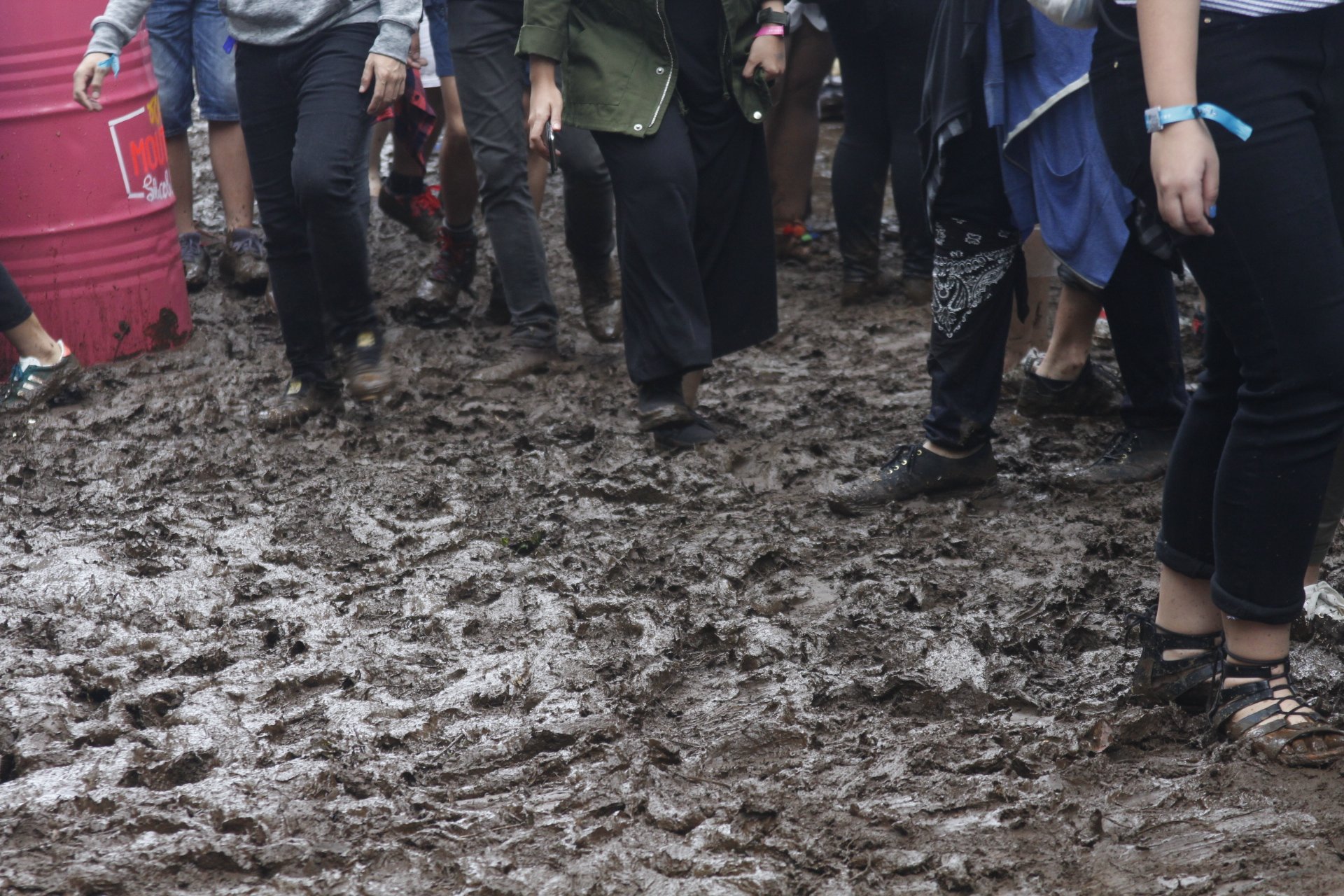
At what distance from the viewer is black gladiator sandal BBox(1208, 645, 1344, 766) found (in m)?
1.87

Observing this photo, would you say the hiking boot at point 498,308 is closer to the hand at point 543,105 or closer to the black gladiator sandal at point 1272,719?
the hand at point 543,105

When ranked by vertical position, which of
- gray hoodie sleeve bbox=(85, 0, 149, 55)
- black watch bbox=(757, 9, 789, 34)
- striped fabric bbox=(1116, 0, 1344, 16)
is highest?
gray hoodie sleeve bbox=(85, 0, 149, 55)

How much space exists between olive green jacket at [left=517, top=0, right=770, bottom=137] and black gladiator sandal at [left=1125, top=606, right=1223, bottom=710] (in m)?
1.80

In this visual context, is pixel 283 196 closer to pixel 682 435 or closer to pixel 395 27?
pixel 395 27

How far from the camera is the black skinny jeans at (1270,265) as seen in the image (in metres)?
1.73

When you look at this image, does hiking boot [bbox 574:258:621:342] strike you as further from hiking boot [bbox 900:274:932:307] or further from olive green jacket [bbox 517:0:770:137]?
olive green jacket [bbox 517:0:770:137]

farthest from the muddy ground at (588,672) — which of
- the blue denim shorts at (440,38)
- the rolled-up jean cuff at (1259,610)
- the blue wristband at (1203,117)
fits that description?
the blue denim shorts at (440,38)

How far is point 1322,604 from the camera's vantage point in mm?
2312

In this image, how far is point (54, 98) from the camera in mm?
4148

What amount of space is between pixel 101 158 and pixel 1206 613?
374cm

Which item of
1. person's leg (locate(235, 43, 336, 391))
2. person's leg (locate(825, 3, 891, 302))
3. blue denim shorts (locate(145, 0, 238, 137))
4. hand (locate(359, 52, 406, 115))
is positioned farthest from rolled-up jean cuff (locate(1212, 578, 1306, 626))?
blue denim shorts (locate(145, 0, 238, 137))

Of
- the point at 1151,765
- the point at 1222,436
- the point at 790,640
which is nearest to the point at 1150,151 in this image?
the point at 1222,436

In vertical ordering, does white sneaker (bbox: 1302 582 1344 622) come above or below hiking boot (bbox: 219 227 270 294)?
below

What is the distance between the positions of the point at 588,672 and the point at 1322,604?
1.31m
